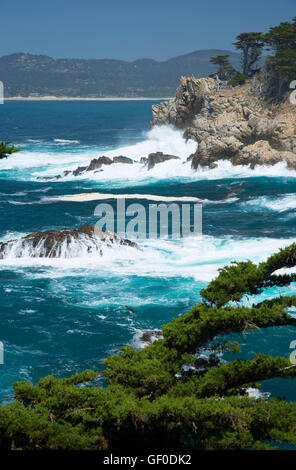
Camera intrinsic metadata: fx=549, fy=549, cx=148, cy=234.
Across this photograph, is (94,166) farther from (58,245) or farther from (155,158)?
(58,245)

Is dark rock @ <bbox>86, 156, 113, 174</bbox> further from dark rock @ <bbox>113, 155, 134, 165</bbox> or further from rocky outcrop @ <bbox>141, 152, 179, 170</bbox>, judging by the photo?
rocky outcrop @ <bbox>141, 152, 179, 170</bbox>

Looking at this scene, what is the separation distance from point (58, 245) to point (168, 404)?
21.5 m

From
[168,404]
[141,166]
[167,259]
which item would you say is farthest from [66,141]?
[168,404]

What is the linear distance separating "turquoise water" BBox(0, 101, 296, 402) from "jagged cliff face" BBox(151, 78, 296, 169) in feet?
5.53

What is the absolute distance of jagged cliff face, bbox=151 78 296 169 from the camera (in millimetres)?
58906

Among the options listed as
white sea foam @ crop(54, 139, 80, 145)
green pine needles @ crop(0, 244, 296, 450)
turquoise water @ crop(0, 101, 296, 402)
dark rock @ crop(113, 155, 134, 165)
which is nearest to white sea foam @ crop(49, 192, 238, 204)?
turquoise water @ crop(0, 101, 296, 402)

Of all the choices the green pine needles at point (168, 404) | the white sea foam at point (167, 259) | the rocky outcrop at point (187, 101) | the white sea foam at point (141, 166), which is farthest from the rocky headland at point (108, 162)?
the green pine needles at point (168, 404)

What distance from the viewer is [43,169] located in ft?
219

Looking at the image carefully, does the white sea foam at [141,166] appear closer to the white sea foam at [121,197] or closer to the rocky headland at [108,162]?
the rocky headland at [108,162]

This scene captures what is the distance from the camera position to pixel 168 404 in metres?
11.8

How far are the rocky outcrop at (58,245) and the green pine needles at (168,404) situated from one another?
18.0 m

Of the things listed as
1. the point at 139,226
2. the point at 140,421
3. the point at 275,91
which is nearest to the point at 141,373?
the point at 140,421

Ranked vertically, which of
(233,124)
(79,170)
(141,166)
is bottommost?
(79,170)

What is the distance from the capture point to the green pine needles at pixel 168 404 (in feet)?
37.9
